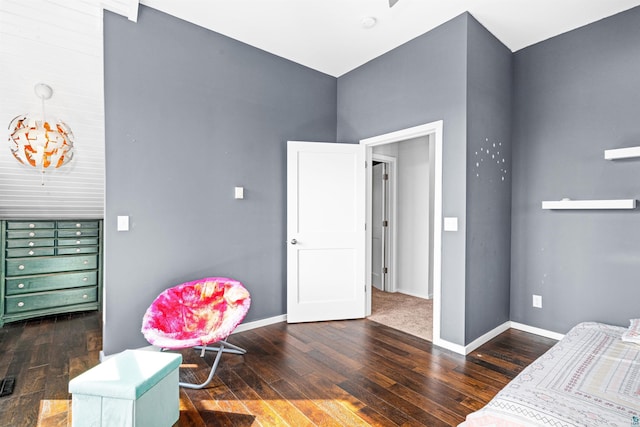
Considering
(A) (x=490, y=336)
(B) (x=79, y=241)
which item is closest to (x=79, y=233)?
(B) (x=79, y=241)

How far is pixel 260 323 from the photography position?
344 cm

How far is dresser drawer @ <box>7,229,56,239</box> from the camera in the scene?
11.2 feet

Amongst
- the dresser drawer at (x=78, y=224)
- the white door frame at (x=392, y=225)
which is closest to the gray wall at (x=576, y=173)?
the white door frame at (x=392, y=225)

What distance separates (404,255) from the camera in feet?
16.4

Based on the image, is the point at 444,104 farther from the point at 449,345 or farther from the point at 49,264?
the point at 49,264

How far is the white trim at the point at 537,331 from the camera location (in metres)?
3.12

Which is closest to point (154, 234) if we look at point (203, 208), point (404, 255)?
point (203, 208)

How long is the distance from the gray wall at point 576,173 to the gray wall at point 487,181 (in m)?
0.17

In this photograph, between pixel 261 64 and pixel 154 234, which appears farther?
pixel 261 64

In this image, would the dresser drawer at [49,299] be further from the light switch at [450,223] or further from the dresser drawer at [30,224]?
the light switch at [450,223]

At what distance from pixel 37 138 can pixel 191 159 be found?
1334 millimetres

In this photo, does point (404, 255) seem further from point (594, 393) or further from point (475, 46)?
point (594, 393)

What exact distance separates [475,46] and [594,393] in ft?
8.65

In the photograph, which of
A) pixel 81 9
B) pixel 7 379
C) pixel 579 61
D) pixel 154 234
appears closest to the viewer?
pixel 7 379
